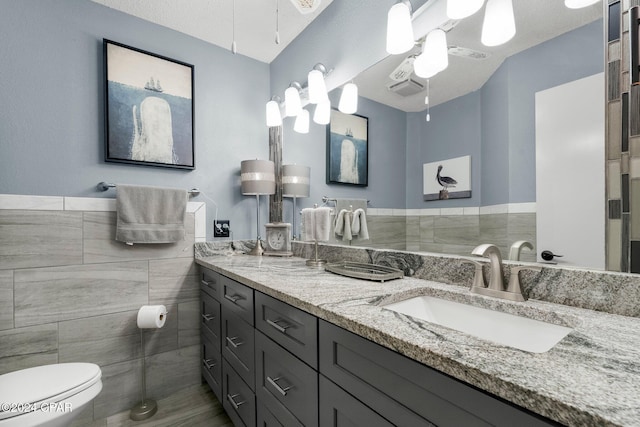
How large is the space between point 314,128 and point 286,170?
37 cm

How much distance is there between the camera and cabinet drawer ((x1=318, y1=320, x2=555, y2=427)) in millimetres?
429

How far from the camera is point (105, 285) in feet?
5.21

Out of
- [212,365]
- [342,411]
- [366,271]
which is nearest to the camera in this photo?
[342,411]

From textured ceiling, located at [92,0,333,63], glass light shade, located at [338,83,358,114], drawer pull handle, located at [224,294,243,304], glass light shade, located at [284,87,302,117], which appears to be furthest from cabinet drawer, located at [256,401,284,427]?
textured ceiling, located at [92,0,333,63]

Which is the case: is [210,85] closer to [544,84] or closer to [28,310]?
[28,310]

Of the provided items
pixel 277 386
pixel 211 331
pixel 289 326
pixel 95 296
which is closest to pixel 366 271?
pixel 289 326

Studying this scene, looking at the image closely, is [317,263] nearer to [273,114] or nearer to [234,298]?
[234,298]

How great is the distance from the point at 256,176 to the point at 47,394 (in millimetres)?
1395

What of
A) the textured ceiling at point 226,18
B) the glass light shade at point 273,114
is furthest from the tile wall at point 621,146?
the glass light shade at point 273,114

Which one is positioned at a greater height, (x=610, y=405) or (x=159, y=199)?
(x=159, y=199)

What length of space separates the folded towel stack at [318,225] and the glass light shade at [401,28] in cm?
82

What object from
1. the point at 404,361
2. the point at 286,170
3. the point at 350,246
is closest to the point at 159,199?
the point at 286,170

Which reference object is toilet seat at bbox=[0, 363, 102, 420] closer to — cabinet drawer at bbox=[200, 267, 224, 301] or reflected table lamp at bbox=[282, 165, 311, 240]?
cabinet drawer at bbox=[200, 267, 224, 301]

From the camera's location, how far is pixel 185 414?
5.21ft
